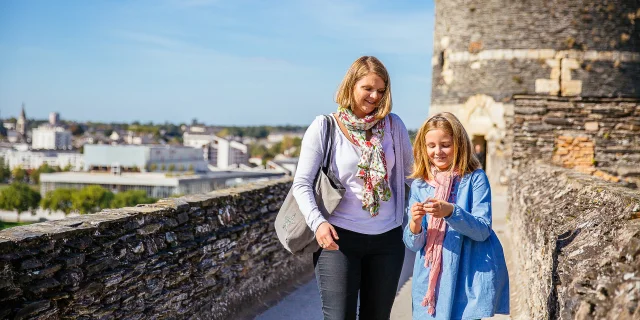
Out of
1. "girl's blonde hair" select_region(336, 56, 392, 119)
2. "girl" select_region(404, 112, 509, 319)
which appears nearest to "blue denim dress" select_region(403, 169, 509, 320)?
"girl" select_region(404, 112, 509, 319)

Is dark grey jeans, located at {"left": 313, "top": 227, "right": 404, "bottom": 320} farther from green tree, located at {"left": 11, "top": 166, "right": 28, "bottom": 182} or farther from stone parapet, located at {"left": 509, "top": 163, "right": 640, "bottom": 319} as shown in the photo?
green tree, located at {"left": 11, "top": 166, "right": 28, "bottom": 182}

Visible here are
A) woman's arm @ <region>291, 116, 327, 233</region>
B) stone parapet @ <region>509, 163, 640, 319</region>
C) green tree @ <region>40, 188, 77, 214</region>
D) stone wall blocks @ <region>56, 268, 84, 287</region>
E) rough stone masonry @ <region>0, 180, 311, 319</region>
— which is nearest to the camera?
stone parapet @ <region>509, 163, 640, 319</region>

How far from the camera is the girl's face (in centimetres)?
370

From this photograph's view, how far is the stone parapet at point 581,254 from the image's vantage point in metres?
2.62

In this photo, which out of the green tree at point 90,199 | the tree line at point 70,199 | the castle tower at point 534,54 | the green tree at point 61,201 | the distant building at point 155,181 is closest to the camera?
the castle tower at point 534,54

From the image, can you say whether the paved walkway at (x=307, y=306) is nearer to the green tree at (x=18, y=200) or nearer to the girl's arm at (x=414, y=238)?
the girl's arm at (x=414, y=238)

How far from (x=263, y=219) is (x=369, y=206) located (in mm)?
3845

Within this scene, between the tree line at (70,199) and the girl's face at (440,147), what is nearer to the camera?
the girl's face at (440,147)

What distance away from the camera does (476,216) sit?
3516mm

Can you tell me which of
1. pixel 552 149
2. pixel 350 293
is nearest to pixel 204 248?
pixel 350 293

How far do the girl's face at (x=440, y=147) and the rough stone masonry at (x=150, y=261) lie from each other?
214cm

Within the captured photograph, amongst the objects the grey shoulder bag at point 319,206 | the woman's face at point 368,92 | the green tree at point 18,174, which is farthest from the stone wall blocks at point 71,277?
the green tree at point 18,174

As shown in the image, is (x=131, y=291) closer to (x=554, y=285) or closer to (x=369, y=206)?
(x=369, y=206)

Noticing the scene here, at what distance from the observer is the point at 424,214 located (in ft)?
11.2
